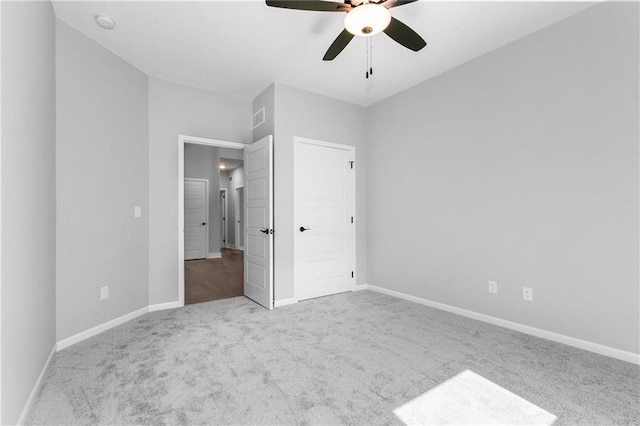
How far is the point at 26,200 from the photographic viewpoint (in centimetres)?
176

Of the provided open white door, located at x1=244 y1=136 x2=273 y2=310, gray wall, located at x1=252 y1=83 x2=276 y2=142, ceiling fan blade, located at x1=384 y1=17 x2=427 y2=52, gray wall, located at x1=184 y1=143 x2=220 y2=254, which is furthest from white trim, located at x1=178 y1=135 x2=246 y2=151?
gray wall, located at x1=184 y1=143 x2=220 y2=254

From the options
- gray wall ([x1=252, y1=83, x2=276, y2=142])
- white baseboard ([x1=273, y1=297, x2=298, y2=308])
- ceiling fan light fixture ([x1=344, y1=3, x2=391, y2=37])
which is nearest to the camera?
ceiling fan light fixture ([x1=344, y1=3, x2=391, y2=37])

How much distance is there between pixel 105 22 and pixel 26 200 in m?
1.80

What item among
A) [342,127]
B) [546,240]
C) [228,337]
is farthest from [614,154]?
[228,337]

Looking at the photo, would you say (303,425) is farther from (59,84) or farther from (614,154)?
(59,84)

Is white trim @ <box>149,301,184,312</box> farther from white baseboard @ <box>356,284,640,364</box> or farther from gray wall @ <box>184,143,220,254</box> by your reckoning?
gray wall @ <box>184,143,220,254</box>

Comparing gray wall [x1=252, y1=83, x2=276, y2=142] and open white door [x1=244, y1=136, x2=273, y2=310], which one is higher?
gray wall [x1=252, y1=83, x2=276, y2=142]

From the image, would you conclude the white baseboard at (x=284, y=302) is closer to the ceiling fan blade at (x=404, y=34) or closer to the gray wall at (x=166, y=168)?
the gray wall at (x=166, y=168)

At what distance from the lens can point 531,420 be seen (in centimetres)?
163

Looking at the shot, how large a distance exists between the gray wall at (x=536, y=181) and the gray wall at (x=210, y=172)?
221 inches

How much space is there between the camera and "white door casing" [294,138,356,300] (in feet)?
13.1

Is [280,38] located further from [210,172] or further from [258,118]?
[210,172]

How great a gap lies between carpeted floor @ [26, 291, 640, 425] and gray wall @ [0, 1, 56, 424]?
0.29m

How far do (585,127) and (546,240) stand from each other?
3.25 ft
